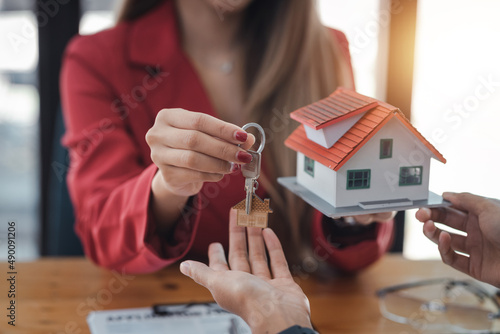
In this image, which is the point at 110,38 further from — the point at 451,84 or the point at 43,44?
the point at 451,84

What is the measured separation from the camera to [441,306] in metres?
1.02

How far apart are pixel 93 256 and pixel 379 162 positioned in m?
0.66

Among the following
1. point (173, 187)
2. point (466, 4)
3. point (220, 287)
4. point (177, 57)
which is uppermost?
point (466, 4)

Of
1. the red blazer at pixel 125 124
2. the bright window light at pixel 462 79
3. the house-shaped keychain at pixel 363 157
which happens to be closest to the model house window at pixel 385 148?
the house-shaped keychain at pixel 363 157

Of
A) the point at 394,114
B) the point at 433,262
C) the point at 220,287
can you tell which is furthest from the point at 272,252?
Answer: the point at 433,262

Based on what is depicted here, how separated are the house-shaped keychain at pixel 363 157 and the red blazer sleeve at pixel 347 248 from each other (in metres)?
0.34

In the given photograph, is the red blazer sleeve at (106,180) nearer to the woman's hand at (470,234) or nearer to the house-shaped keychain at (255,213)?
the house-shaped keychain at (255,213)

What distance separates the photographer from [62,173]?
132cm

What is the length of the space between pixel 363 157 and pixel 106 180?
58cm

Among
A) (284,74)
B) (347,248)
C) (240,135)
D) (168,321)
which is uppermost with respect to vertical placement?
(284,74)

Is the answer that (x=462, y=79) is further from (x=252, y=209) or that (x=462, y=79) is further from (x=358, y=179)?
(x=252, y=209)

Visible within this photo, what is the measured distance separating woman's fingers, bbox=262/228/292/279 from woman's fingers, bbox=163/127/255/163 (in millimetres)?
163

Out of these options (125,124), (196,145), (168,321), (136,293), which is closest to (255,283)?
(196,145)

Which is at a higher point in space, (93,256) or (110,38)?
(110,38)
